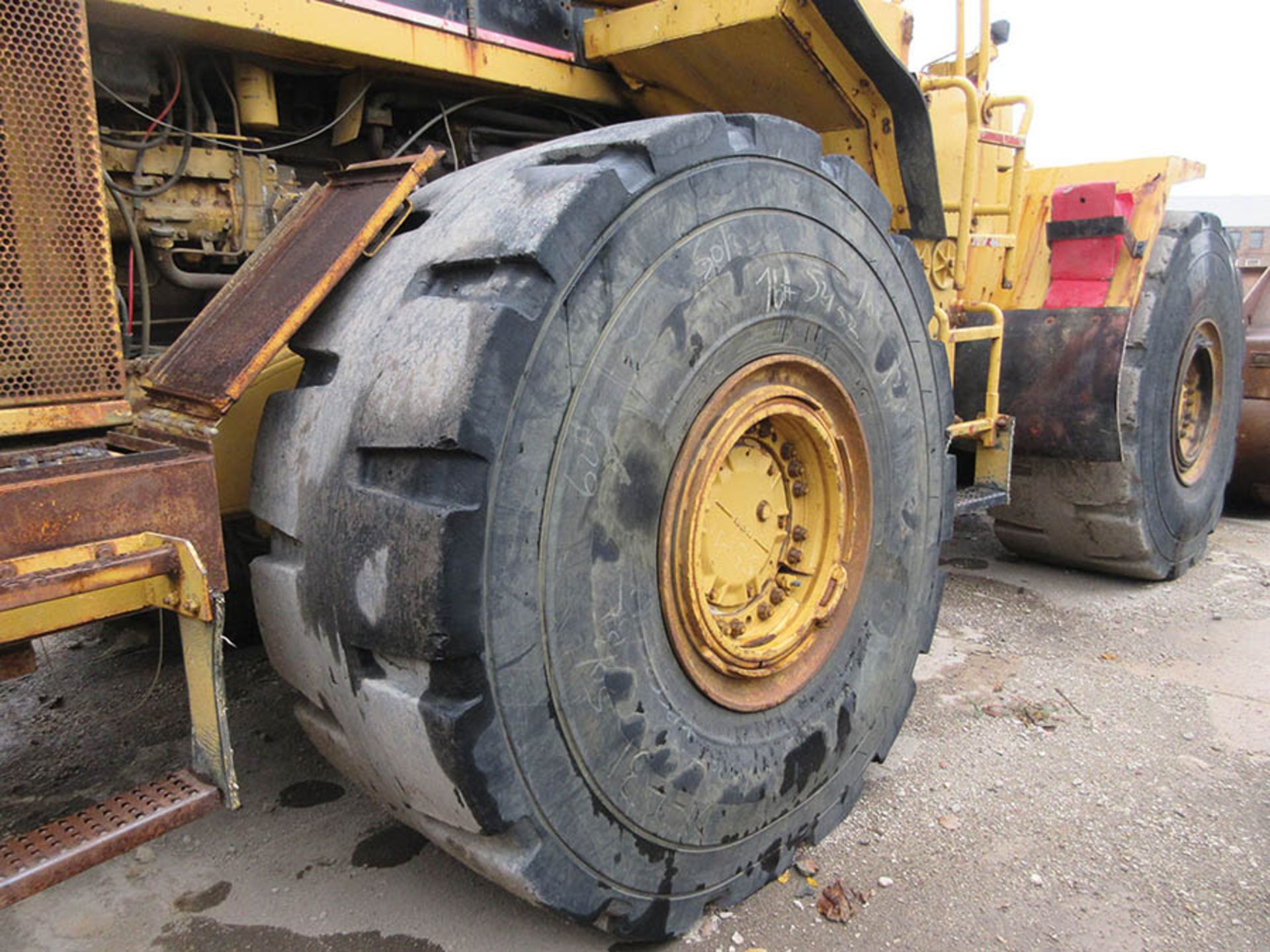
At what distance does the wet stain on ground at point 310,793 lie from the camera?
2.63 m

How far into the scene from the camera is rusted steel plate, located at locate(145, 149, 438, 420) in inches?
69.2

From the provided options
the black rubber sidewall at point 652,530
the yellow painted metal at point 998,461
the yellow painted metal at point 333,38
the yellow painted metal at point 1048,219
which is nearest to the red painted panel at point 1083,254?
the yellow painted metal at point 1048,219

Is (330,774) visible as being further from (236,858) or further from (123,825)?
(123,825)

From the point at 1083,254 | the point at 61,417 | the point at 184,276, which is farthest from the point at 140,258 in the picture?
the point at 1083,254

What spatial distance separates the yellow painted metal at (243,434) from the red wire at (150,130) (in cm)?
35

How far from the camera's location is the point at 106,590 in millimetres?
1496

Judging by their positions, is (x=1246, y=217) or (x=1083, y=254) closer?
(x=1083, y=254)

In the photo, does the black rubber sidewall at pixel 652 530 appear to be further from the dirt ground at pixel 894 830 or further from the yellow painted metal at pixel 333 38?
the yellow painted metal at pixel 333 38

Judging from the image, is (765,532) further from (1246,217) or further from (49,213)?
(1246,217)

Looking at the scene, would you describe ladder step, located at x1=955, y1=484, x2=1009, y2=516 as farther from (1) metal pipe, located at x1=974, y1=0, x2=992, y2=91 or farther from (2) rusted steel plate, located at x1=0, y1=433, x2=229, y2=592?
(2) rusted steel plate, located at x1=0, y1=433, x2=229, y2=592

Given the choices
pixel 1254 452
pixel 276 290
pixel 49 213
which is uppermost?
pixel 49 213

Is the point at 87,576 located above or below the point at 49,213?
below

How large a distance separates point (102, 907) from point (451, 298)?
167 centimetres

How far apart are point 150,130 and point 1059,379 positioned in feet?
12.3
